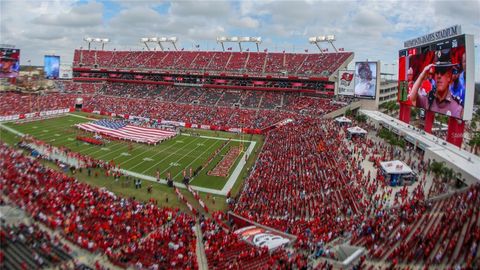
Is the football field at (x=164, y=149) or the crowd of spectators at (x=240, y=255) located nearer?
the crowd of spectators at (x=240, y=255)

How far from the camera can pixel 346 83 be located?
54.0 m

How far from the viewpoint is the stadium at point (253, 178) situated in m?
14.8

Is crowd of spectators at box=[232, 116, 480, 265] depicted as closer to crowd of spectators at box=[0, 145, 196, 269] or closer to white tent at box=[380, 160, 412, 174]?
white tent at box=[380, 160, 412, 174]

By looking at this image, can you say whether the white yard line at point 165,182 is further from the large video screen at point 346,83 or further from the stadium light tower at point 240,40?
the stadium light tower at point 240,40

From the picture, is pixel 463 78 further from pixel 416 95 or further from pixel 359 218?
pixel 359 218

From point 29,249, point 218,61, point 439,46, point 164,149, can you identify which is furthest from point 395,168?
point 218,61

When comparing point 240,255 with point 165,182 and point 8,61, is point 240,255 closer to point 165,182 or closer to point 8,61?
point 165,182

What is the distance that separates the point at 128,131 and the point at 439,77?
32493 millimetres

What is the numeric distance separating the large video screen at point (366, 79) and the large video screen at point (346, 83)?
2424 millimetres

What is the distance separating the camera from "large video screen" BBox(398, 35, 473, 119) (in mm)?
27153

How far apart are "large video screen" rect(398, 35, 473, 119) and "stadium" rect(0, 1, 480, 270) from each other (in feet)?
0.53

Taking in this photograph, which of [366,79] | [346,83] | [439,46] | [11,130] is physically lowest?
[11,130]

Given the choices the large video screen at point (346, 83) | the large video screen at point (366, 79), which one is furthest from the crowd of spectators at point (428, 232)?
the large video screen at point (346, 83)

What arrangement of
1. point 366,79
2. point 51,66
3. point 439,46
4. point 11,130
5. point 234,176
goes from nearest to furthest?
point 439,46 → point 234,176 → point 11,130 → point 366,79 → point 51,66
